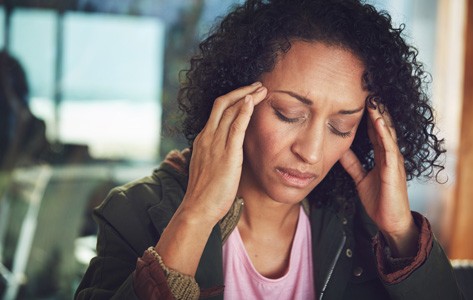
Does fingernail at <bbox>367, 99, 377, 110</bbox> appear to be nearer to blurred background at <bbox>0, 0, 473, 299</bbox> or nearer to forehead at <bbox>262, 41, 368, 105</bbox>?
forehead at <bbox>262, 41, 368, 105</bbox>

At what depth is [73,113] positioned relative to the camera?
349cm

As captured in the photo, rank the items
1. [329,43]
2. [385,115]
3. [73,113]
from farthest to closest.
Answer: [73,113]
[385,115]
[329,43]

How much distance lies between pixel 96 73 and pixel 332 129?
1.98 metres

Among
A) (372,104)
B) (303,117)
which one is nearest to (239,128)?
(303,117)

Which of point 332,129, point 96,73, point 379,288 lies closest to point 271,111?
point 332,129

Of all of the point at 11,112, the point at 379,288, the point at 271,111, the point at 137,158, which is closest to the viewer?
the point at 271,111

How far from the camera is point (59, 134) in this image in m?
3.48

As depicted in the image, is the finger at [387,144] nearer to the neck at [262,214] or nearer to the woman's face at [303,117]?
the woman's face at [303,117]

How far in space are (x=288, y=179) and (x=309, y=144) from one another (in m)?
0.12

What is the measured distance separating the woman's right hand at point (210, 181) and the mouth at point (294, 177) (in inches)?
6.1

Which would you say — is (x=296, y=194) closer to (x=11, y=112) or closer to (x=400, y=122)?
(x=400, y=122)

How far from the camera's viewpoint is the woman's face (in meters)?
1.77

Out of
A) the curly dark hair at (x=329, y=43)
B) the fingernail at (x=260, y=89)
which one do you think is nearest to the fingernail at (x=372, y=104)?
the curly dark hair at (x=329, y=43)

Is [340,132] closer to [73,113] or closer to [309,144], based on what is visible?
[309,144]
